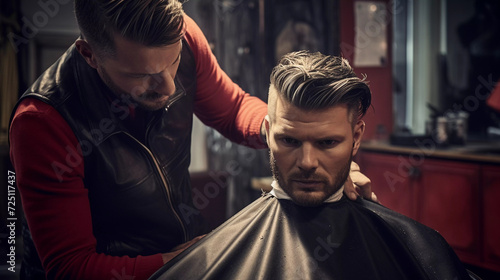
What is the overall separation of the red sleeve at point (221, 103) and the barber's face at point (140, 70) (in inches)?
10.1

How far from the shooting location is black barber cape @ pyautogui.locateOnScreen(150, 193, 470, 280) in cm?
119

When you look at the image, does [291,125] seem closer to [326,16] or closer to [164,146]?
[164,146]

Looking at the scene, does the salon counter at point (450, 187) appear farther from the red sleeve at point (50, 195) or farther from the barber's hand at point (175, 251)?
the red sleeve at point (50, 195)

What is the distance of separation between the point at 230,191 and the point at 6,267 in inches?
96.1

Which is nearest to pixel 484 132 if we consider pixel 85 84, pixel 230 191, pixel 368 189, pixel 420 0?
pixel 420 0

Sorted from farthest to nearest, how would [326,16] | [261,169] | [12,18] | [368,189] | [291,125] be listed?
1. [261,169]
2. [326,16]
3. [12,18]
4. [368,189]
5. [291,125]

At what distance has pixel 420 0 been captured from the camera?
4055 millimetres

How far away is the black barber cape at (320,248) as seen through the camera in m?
1.19

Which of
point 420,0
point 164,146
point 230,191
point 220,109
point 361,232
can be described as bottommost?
point 230,191

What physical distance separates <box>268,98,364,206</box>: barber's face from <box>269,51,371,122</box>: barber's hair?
0.07 feet

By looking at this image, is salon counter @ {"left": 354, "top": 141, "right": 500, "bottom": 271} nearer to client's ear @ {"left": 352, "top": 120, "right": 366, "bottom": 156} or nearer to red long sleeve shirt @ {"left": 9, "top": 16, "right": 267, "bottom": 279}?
client's ear @ {"left": 352, "top": 120, "right": 366, "bottom": 156}

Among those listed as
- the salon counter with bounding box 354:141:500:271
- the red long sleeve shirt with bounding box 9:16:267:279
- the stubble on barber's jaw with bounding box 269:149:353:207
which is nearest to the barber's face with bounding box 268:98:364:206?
the stubble on barber's jaw with bounding box 269:149:353:207

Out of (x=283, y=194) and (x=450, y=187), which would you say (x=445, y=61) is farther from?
(x=283, y=194)

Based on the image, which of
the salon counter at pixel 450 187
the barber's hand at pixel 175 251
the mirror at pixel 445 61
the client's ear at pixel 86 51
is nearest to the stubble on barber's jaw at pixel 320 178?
the barber's hand at pixel 175 251
